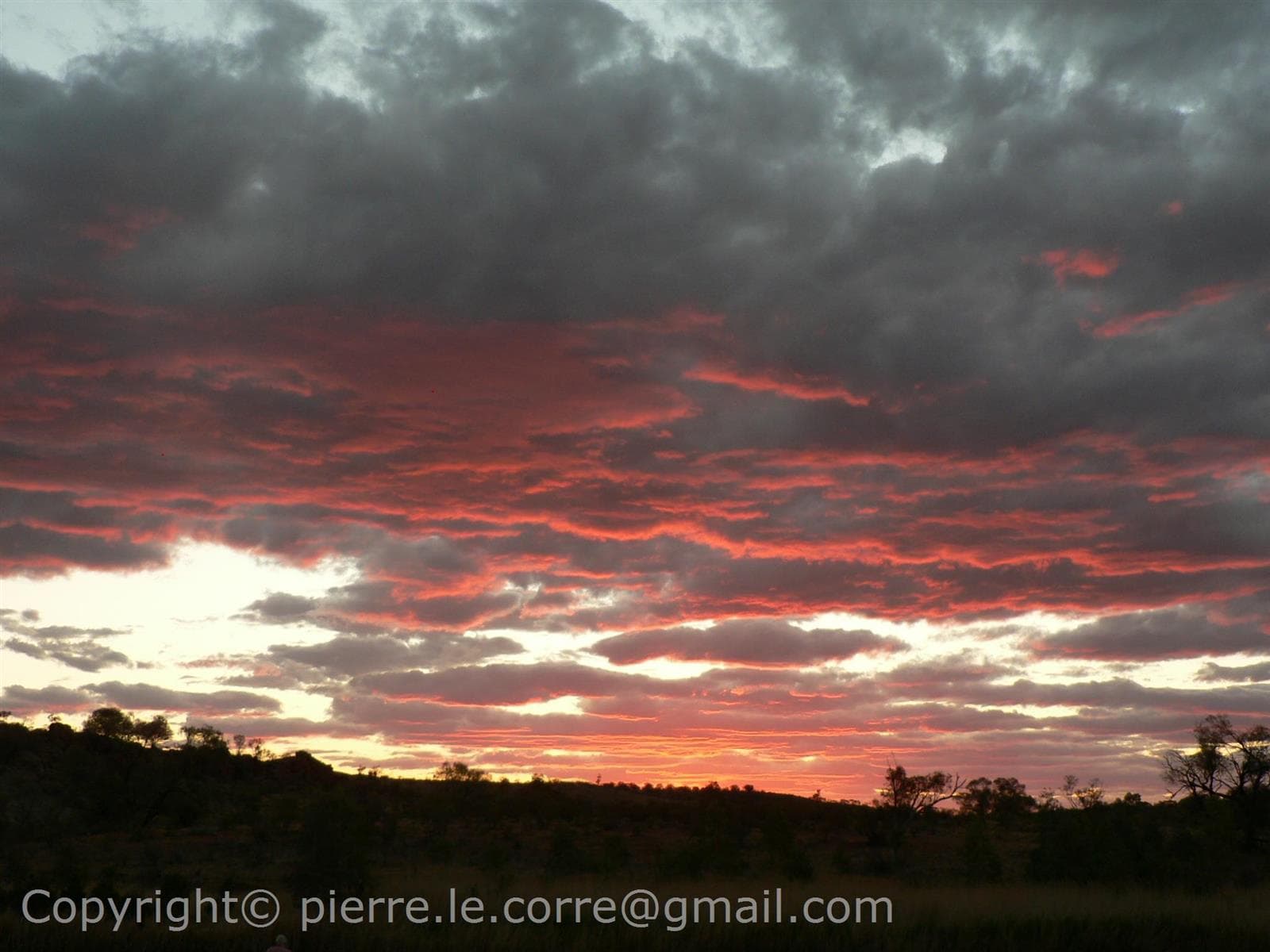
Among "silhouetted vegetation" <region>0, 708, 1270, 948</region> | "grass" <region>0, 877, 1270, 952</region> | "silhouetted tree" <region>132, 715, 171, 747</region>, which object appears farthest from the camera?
"silhouetted tree" <region>132, 715, 171, 747</region>

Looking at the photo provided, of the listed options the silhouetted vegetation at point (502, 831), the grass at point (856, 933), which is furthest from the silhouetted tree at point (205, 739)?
the grass at point (856, 933)

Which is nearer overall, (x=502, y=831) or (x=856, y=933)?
(x=856, y=933)

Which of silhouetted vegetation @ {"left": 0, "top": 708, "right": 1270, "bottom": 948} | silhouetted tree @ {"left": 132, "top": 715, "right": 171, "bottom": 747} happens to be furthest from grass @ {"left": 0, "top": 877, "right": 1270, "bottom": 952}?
silhouetted tree @ {"left": 132, "top": 715, "right": 171, "bottom": 747}

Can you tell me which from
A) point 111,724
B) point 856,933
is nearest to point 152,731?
point 111,724

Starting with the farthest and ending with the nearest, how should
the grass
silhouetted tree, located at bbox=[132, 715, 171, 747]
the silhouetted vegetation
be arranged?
1. silhouetted tree, located at bbox=[132, 715, 171, 747]
2. the silhouetted vegetation
3. the grass

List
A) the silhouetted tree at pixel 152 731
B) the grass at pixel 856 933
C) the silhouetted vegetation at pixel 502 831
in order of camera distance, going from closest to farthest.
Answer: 1. the grass at pixel 856 933
2. the silhouetted vegetation at pixel 502 831
3. the silhouetted tree at pixel 152 731

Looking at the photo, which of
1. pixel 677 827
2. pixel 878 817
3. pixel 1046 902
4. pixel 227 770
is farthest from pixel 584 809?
pixel 1046 902

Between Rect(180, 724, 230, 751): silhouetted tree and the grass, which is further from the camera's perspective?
Rect(180, 724, 230, 751): silhouetted tree

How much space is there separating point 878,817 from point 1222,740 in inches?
804

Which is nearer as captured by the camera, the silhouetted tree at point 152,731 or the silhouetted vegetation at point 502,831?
the silhouetted vegetation at point 502,831

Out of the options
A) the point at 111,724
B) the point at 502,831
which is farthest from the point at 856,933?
the point at 111,724

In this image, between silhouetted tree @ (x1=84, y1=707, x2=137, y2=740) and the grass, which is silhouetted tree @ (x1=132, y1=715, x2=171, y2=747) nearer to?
silhouetted tree @ (x1=84, y1=707, x2=137, y2=740)

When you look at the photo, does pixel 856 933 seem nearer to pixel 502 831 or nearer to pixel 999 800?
pixel 502 831

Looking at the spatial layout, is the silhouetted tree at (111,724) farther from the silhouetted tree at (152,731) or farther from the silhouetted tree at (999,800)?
the silhouetted tree at (999,800)
